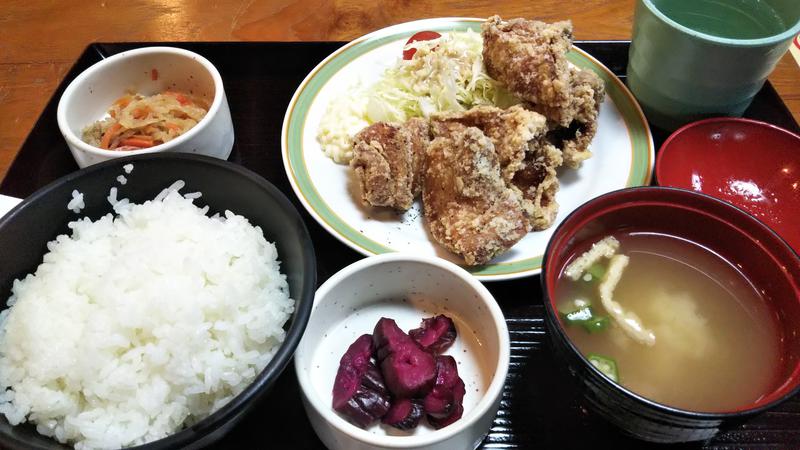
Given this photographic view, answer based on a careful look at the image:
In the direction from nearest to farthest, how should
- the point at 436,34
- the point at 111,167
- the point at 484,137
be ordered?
the point at 111,167 → the point at 484,137 → the point at 436,34

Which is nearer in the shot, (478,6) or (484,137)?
(484,137)

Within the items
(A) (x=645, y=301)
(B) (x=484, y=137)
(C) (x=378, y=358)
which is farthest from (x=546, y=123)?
(C) (x=378, y=358)

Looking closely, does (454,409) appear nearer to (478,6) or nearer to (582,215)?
(582,215)

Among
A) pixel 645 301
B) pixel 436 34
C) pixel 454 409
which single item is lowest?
pixel 454 409

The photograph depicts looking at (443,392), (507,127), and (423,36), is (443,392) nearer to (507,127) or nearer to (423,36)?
(507,127)

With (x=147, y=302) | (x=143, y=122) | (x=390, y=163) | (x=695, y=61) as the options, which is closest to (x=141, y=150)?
(x=143, y=122)

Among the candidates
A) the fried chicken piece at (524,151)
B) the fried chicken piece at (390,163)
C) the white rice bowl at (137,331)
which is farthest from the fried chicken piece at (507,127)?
the white rice bowl at (137,331)

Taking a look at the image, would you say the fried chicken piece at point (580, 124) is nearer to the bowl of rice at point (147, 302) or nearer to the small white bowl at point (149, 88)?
the bowl of rice at point (147, 302)
